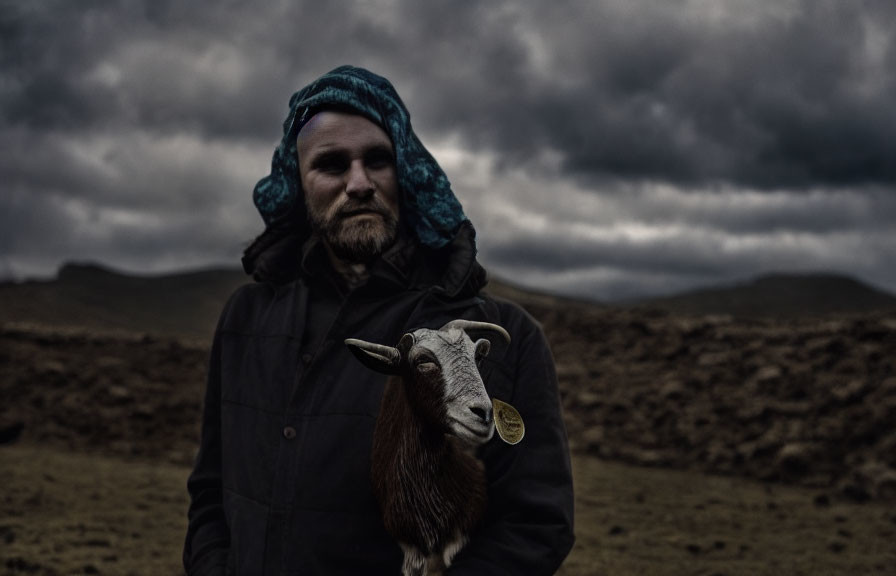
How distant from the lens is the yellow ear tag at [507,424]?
1.77 meters

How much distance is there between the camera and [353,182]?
2336 mm

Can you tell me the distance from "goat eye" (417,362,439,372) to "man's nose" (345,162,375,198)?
2.09 feet

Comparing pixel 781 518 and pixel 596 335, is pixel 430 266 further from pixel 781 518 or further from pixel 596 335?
pixel 596 335

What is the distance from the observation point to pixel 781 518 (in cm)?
1092

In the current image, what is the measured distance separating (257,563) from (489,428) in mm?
981

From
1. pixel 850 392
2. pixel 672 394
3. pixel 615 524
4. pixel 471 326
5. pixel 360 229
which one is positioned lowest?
pixel 615 524

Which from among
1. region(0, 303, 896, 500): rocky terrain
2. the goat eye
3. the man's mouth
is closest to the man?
the man's mouth

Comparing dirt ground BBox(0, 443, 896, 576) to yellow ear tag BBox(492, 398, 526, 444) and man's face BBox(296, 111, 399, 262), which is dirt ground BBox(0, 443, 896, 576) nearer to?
man's face BBox(296, 111, 399, 262)

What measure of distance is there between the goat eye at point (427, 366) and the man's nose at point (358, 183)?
636 millimetres

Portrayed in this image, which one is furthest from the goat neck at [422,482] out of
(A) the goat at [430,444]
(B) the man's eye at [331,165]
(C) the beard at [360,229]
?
(B) the man's eye at [331,165]

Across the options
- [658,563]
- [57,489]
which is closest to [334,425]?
[658,563]

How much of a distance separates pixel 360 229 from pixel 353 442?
0.65 metres

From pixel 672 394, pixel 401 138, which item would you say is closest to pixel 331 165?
pixel 401 138

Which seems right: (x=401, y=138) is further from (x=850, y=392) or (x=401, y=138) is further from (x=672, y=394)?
(x=672, y=394)
